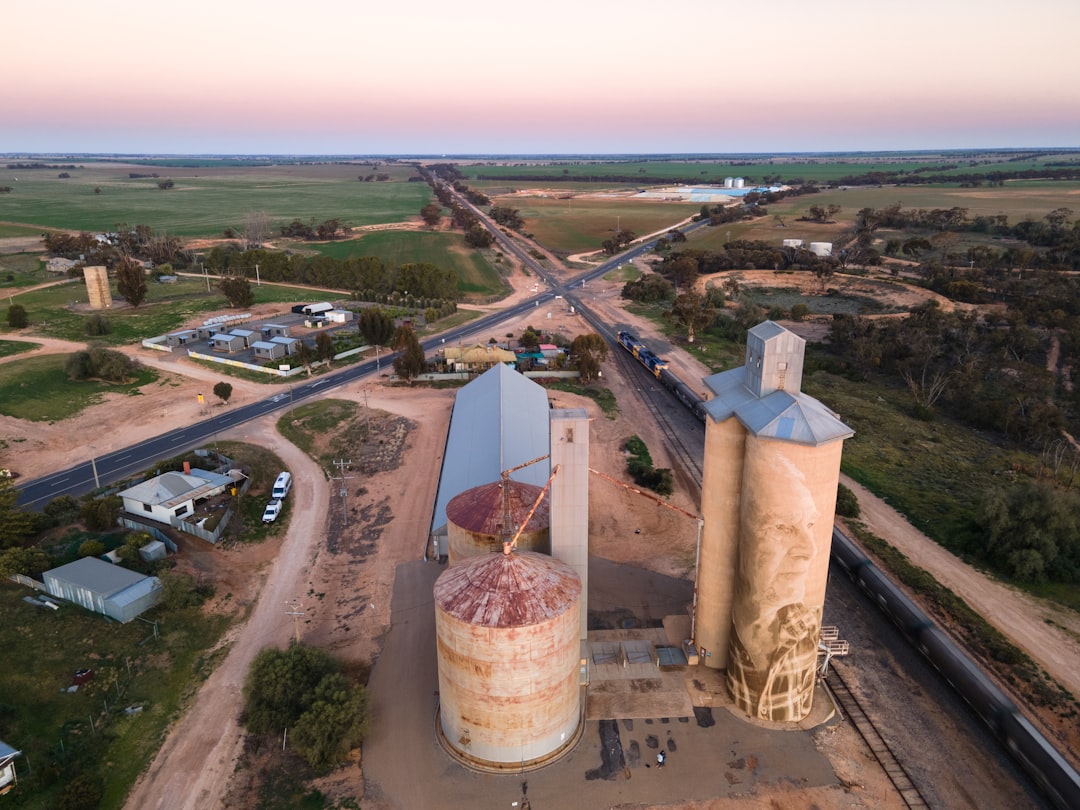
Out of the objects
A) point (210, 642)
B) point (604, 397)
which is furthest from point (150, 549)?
point (604, 397)

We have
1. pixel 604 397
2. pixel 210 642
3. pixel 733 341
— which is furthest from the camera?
pixel 733 341

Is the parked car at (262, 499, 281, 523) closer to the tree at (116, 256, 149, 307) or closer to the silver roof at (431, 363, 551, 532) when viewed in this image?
the silver roof at (431, 363, 551, 532)

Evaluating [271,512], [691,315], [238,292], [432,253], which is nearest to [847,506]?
[271,512]

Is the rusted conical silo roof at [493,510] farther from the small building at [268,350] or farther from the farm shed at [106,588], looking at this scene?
the small building at [268,350]

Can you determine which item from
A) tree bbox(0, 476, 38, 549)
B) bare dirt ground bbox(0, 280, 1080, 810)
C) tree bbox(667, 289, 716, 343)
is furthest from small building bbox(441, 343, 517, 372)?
tree bbox(0, 476, 38, 549)

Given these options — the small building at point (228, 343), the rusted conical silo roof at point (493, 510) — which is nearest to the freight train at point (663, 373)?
the rusted conical silo roof at point (493, 510)

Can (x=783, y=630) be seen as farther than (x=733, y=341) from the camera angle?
No

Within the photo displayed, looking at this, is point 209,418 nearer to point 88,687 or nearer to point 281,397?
point 281,397
